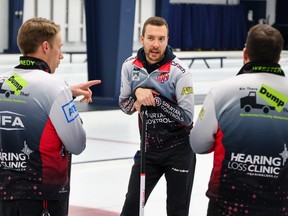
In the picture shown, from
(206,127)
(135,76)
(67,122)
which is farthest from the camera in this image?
(135,76)

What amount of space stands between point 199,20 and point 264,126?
4012 centimetres

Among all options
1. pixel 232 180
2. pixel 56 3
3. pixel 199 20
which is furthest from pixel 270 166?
pixel 199 20

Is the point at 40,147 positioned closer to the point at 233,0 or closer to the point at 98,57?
the point at 98,57

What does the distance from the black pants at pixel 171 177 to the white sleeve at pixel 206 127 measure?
5.88 ft

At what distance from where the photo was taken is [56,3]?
37.9m

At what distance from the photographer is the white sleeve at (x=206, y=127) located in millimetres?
4137

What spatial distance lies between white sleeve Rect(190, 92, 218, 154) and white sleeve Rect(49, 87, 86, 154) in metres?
0.67

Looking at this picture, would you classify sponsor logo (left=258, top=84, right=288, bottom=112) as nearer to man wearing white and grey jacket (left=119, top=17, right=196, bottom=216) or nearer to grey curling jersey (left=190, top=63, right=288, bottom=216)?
grey curling jersey (left=190, top=63, right=288, bottom=216)

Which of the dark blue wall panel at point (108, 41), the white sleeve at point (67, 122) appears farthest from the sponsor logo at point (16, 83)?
the dark blue wall panel at point (108, 41)

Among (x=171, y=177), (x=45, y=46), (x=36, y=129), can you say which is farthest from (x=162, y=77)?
(x=36, y=129)

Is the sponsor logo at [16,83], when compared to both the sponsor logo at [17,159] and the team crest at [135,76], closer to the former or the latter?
the sponsor logo at [17,159]

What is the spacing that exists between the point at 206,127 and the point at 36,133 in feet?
3.13

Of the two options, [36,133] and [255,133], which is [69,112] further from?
[255,133]

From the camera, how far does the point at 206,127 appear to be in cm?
416
